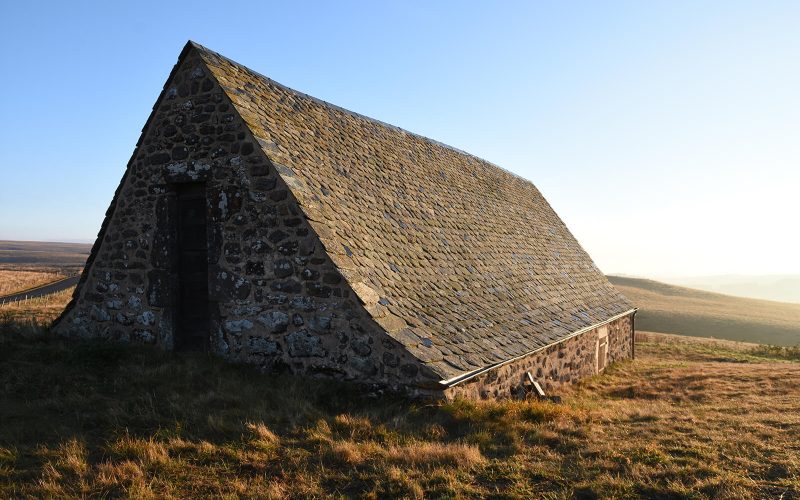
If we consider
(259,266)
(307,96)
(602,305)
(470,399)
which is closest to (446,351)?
(470,399)

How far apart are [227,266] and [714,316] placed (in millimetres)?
44780

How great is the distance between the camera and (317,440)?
5637 millimetres

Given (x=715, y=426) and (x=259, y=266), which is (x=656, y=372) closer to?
(x=715, y=426)

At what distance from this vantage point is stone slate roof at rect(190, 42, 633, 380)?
8.04 metres

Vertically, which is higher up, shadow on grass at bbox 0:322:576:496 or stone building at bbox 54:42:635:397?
stone building at bbox 54:42:635:397

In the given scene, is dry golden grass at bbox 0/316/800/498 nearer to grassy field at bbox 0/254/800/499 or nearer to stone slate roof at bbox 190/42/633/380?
grassy field at bbox 0/254/800/499

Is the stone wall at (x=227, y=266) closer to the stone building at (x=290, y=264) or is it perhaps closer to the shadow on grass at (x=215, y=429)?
the stone building at (x=290, y=264)

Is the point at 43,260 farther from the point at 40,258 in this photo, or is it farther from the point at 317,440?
the point at 317,440

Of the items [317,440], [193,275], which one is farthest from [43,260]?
[317,440]

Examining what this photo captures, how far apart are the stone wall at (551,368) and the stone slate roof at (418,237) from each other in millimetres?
330

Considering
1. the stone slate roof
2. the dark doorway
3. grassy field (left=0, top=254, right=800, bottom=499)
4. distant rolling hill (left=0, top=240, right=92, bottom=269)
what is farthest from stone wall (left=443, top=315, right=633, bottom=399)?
distant rolling hill (left=0, top=240, right=92, bottom=269)

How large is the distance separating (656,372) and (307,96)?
41.0 ft

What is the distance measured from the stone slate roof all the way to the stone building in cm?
4

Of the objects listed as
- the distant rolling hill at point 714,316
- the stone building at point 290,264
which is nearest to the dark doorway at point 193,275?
the stone building at point 290,264
